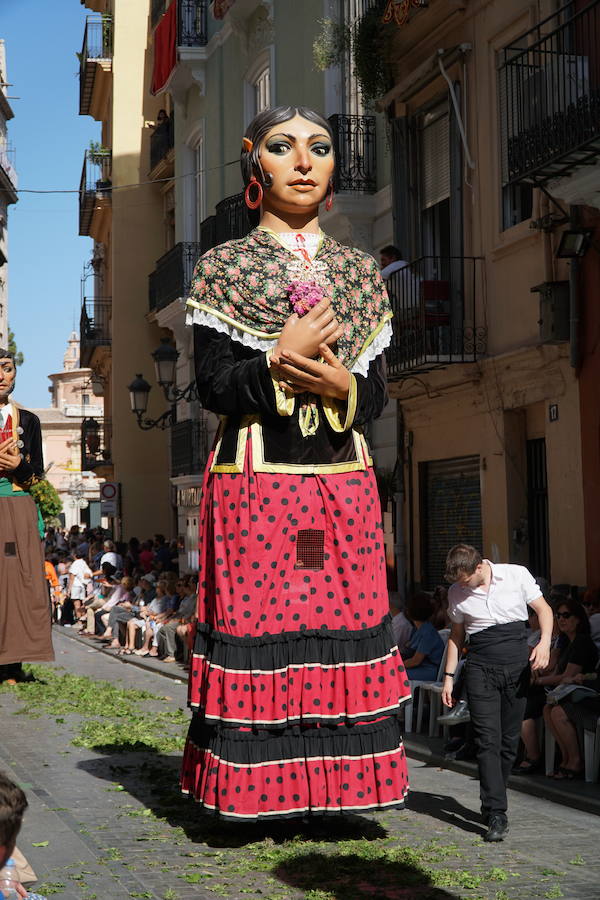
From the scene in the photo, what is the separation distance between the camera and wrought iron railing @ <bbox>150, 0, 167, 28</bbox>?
3109cm

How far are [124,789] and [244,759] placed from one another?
5.27 feet

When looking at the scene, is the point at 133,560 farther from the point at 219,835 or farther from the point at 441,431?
the point at 219,835

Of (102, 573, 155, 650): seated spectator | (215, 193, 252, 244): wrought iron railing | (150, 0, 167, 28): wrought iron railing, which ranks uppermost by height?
(150, 0, 167, 28): wrought iron railing

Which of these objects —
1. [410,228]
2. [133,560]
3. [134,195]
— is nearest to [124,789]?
[410,228]

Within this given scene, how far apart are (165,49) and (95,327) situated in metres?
14.9

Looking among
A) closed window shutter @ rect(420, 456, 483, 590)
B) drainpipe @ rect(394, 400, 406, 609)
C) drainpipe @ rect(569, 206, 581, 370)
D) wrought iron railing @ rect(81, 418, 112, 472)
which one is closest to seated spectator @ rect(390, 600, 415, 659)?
drainpipe @ rect(569, 206, 581, 370)

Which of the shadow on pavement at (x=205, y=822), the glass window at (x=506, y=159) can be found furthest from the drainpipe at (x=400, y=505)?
the shadow on pavement at (x=205, y=822)

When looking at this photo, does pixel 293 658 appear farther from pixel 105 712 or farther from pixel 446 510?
pixel 446 510

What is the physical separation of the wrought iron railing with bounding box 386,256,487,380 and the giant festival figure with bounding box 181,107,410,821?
8.56 m

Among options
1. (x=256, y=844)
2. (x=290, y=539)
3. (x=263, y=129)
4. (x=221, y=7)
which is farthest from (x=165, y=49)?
(x=256, y=844)

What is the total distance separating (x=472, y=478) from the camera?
1582 cm

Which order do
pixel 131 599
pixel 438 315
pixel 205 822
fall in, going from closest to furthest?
pixel 205 822
pixel 438 315
pixel 131 599

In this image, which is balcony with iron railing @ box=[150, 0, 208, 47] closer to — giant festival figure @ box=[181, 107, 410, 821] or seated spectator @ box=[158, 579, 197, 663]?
seated spectator @ box=[158, 579, 197, 663]

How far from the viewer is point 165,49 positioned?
88.7 feet
